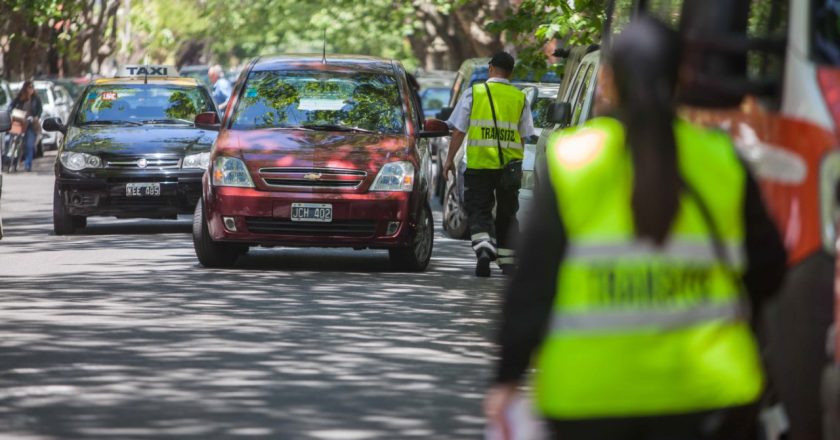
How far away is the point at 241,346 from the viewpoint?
32.8 feet

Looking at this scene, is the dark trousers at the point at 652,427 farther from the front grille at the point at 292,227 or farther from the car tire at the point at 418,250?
the car tire at the point at 418,250

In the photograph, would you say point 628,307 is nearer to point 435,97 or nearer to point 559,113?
point 559,113

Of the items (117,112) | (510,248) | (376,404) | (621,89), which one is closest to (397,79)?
(510,248)

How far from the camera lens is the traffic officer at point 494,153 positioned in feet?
45.7

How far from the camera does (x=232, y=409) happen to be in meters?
7.99

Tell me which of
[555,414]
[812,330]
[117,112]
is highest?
[555,414]

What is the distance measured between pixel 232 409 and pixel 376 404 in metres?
0.67

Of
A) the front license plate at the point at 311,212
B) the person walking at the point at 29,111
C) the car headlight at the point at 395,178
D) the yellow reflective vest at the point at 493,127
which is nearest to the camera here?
the yellow reflective vest at the point at 493,127

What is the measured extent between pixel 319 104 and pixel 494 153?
73.3 inches

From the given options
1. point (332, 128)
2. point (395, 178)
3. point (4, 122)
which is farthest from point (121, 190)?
point (395, 178)

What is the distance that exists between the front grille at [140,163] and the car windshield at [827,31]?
13.0 metres

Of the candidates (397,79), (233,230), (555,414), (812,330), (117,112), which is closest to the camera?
(555,414)

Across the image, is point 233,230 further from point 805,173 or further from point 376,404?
point 805,173

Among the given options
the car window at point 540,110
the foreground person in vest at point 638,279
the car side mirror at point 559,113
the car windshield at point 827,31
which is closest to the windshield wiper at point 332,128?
the car side mirror at point 559,113
